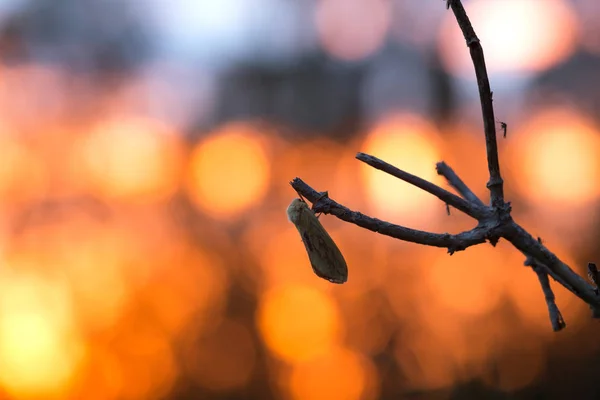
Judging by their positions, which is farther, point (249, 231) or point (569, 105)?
point (249, 231)

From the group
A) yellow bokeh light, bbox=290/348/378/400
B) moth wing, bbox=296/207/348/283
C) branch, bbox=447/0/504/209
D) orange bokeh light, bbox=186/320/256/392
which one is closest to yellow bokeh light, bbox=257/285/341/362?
yellow bokeh light, bbox=290/348/378/400

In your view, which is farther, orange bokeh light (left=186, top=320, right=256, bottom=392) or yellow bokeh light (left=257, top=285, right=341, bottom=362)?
orange bokeh light (left=186, top=320, right=256, bottom=392)

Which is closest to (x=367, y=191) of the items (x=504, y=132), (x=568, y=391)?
(x=568, y=391)

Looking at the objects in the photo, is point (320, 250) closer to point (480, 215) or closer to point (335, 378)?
point (480, 215)

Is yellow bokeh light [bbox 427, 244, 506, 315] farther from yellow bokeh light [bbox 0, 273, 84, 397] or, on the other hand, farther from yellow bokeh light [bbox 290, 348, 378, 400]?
yellow bokeh light [bbox 0, 273, 84, 397]

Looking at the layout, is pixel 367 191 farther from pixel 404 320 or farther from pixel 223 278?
pixel 223 278

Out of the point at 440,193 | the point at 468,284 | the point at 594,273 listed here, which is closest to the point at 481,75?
the point at 440,193
